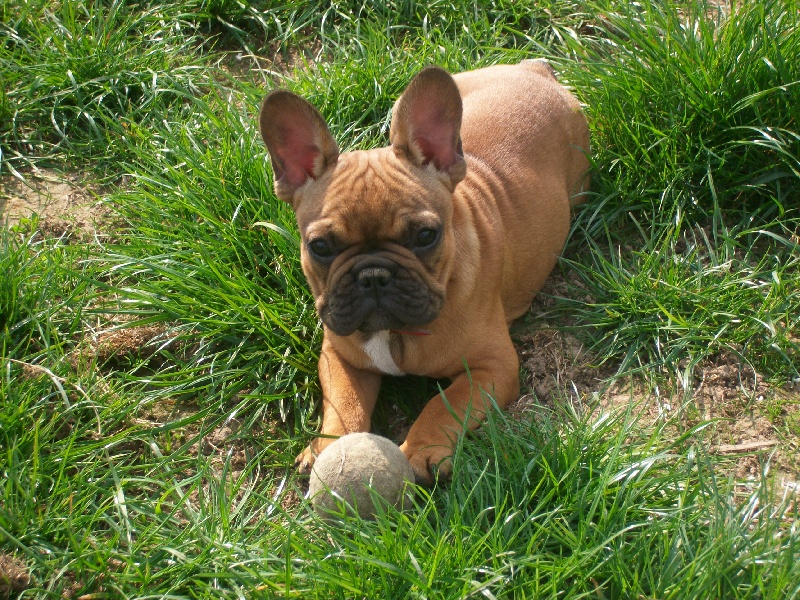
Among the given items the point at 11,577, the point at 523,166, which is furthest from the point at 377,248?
the point at 11,577

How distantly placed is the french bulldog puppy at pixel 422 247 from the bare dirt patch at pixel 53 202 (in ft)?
6.27

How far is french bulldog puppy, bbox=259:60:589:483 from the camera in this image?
3.98 m

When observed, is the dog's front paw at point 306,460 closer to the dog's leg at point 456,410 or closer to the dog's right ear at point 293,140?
the dog's leg at point 456,410

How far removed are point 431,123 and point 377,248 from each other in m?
0.70

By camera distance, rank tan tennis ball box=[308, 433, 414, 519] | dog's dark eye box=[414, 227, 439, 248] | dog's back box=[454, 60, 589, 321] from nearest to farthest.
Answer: tan tennis ball box=[308, 433, 414, 519]
dog's dark eye box=[414, 227, 439, 248]
dog's back box=[454, 60, 589, 321]

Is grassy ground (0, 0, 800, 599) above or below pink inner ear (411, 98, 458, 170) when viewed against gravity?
below

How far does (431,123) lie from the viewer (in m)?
4.24

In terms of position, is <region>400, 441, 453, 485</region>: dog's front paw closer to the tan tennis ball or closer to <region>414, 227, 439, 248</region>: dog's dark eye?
the tan tennis ball

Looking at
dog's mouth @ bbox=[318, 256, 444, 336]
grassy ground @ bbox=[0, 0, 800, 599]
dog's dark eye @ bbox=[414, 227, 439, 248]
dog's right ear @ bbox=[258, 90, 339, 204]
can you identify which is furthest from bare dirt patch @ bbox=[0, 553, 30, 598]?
dog's dark eye @ bbox=[414, 227, 439, 248]

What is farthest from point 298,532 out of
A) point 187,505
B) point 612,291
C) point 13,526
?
point 612,291

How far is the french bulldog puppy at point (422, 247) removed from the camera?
3982 millimetres

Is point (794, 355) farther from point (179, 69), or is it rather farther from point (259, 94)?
point (179, 69)

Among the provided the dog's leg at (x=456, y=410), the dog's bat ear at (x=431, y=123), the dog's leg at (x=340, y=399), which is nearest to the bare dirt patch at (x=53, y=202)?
the dog's leg at (x=340, y=399)

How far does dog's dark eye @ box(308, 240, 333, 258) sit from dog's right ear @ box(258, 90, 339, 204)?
1.37 feet
